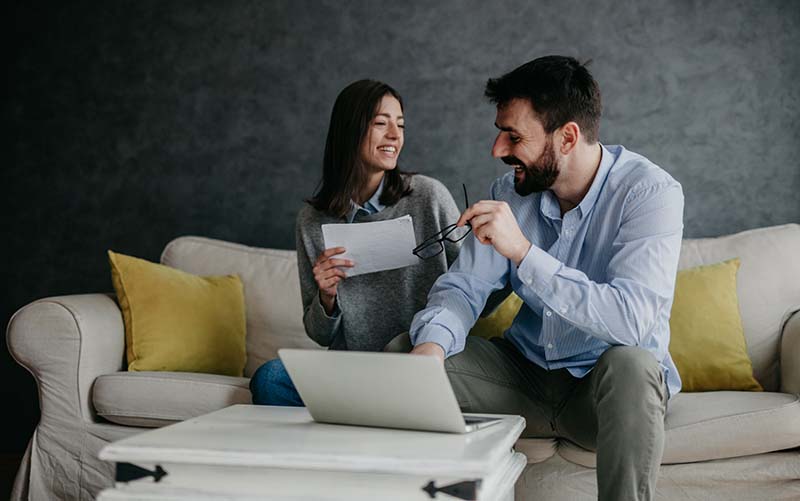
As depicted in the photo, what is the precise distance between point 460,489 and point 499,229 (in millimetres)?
690

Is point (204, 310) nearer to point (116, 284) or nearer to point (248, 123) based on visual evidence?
point (116, 284)

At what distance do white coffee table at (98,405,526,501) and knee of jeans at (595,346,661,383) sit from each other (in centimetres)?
34

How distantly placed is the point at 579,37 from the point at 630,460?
6.32 feet

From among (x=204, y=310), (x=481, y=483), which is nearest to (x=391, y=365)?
(x=481, y=483)

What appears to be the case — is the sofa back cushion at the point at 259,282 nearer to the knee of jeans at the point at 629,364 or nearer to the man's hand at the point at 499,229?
the man's hand at the point at 499,229

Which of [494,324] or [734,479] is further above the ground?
[494,324]

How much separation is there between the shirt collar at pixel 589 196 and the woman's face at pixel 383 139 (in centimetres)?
45

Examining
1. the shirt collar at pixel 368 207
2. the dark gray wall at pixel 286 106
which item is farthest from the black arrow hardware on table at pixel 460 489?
the dark gray wall at pixel 286 106

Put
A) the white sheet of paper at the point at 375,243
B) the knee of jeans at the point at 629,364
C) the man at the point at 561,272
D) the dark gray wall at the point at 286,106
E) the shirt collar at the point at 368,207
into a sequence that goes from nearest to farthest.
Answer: the knee of jeans at the point at 629,364 → the man at the point at 561,272 → the white sheet of paper at the point at 375,243 → the shirt collar at the point at 368,207 → the dark gray wall at the point at 286,106

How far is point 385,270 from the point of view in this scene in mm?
2191

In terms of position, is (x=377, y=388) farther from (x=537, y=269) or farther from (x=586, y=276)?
(x=586, y=276)

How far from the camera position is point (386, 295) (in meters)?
2.23

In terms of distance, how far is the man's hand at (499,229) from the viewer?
5.63 ft

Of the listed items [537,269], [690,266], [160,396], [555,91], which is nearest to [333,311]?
[160,396]
